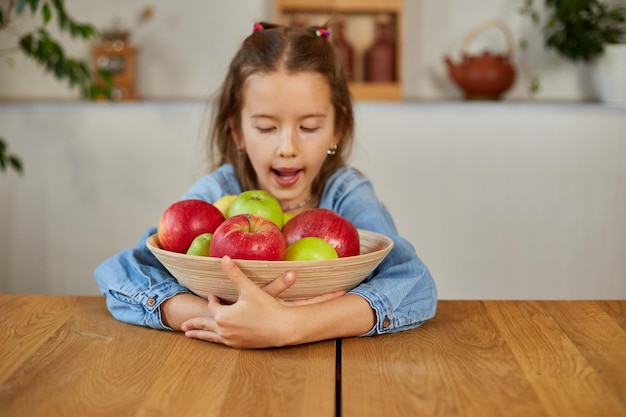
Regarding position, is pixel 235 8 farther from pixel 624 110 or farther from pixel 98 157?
pixel 624 110

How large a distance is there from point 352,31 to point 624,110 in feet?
3.55

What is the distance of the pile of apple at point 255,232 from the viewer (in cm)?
118

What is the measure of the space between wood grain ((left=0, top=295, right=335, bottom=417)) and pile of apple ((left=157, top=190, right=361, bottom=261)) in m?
0.13

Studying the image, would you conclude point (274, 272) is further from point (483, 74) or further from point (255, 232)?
point (483, 74)

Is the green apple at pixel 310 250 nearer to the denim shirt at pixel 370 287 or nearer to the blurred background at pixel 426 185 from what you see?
the denim shirt at pixel 370 287

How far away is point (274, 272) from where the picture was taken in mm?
1153

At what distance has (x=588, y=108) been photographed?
9.73 ft

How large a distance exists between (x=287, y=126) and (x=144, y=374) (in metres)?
0.67

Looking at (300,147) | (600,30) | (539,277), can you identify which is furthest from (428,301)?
(600,30)

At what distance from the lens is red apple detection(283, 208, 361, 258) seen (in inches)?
50.1

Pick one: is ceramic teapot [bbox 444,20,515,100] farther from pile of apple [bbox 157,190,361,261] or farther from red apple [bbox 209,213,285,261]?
red apple [bbox 209,213,285,261]

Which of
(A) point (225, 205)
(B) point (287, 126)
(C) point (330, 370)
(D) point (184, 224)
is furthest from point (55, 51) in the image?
(C) point (330, 370)

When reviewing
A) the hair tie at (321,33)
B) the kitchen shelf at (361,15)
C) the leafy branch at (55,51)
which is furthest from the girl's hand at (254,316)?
the kitchen shelf at (361,15)

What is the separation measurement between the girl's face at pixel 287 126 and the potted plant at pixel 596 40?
5.75ft
